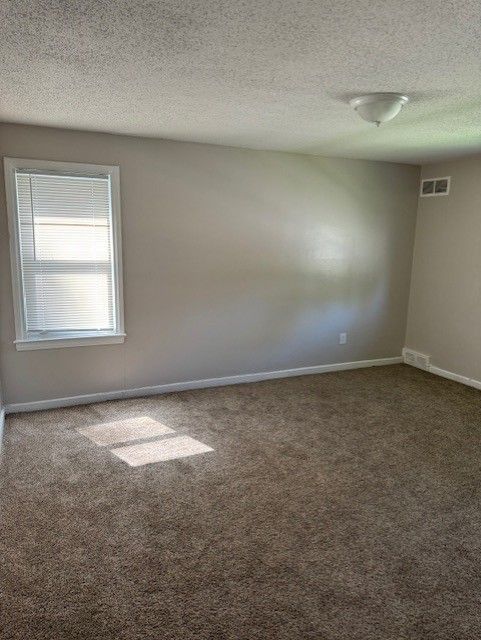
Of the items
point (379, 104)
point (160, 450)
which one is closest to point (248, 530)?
point (160, 450)

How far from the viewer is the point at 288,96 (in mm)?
2537

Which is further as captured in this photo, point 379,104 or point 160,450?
point 160,450

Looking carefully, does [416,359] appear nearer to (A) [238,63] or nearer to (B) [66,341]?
(B) [66,341]

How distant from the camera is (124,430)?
133 inches

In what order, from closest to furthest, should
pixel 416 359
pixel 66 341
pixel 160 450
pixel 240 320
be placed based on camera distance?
pixel 160 450, pixel 66 341, pixel 240 320, pixel 416 359

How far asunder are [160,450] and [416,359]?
341 cm

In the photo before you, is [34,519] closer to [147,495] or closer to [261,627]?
[147,495]

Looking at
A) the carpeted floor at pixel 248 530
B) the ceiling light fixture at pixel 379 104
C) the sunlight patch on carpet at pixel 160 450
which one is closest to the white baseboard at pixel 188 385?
the carpeted floor at pixel 248 530

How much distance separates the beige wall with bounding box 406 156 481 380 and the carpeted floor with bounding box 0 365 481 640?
115 cm

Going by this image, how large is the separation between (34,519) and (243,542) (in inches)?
44.5

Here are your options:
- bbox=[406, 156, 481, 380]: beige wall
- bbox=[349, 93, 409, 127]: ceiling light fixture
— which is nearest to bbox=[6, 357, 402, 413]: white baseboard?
bbox=[406, 156, 481, 380]: beige wall

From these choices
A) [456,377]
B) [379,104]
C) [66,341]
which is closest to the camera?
[379,104]

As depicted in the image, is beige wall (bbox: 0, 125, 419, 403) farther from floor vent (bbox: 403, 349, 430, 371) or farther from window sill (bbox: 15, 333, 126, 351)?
floor vent (bbox: 403, 349, 430, 371)

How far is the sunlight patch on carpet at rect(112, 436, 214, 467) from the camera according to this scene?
117 inches
